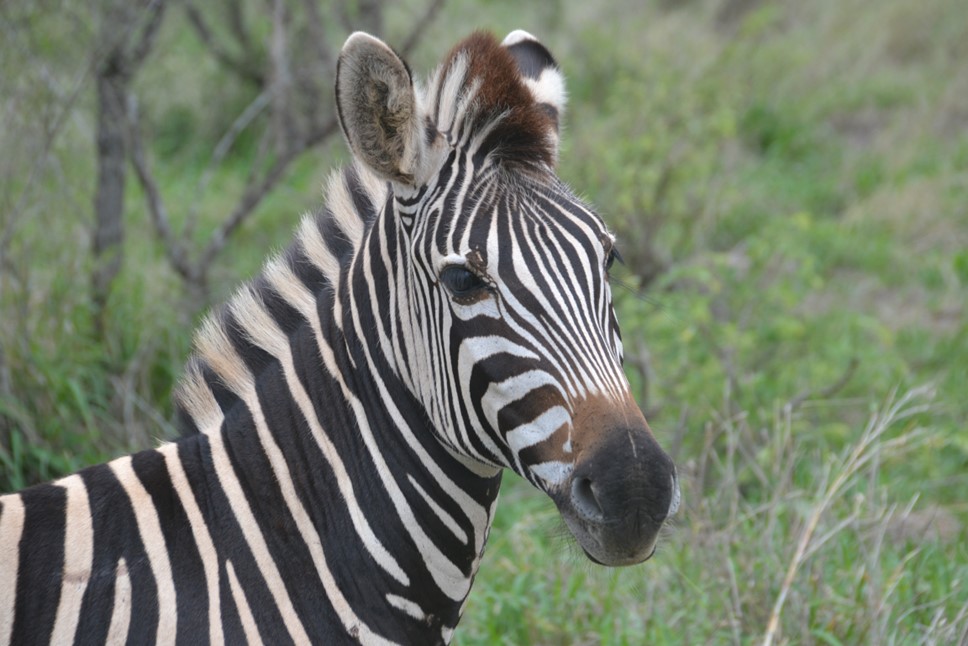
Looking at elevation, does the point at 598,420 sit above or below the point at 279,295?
below

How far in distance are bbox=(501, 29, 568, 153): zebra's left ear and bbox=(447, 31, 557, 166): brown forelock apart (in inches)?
9.6

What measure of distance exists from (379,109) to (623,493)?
1217 millimetres

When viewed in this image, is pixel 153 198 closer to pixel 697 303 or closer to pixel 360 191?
pixel 697 303

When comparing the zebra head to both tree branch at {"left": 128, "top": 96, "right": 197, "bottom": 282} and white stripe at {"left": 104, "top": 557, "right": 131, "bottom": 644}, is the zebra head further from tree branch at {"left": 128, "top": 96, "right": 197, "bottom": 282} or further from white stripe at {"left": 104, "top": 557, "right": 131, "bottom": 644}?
tree branch at {"left": 128, "top": 96, "right": 197, "bottom": 282}

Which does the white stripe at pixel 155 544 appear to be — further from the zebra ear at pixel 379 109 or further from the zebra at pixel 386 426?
the zebra ear at pixel 379 109

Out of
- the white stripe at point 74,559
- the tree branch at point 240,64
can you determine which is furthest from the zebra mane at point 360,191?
the tree branch at point 240,64

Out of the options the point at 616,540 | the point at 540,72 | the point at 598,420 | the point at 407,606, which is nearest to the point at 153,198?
the point at 540,72

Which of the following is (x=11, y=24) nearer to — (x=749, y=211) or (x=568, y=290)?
(x=568, y=290)

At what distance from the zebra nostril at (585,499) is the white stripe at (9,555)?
143cm

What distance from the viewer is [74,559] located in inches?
94.5

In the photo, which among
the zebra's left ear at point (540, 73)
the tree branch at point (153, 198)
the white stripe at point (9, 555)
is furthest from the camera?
the tree branch at point (153, 198)

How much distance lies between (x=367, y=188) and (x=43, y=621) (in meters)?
1.54

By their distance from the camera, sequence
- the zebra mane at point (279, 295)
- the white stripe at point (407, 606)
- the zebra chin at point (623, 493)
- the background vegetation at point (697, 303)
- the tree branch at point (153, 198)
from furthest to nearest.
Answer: the tree branch at point (153, 198), the background vegetation at point (697, 303), the zebra mane at point (279, 295), the white stripe at point (407, 606), the zebra chin at point (623, 493)

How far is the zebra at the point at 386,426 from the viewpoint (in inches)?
91.7
